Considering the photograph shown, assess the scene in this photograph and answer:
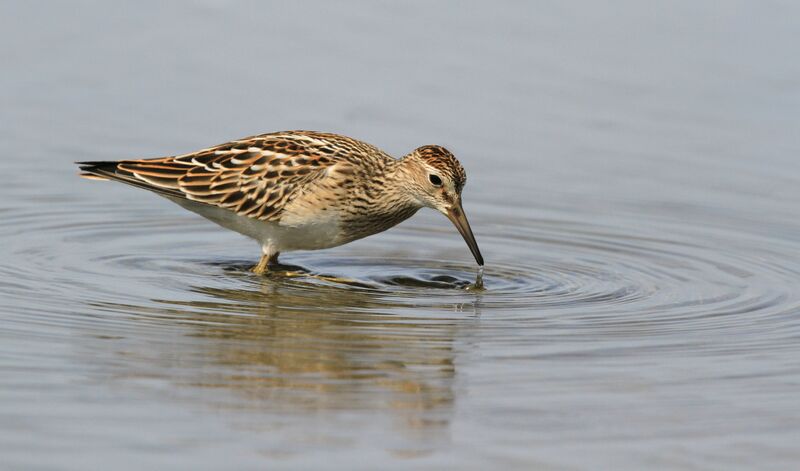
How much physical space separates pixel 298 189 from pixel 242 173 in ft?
1.76

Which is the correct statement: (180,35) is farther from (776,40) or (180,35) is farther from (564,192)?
(776,40)

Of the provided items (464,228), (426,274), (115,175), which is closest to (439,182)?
(464,228)

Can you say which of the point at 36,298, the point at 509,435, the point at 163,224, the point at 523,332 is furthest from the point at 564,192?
the point at 509,435

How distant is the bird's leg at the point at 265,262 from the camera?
12.2 m

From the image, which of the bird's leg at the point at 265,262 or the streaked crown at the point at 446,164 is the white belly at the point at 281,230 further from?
the streaked crown at the point at 446,164

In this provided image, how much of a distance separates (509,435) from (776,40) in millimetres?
11982

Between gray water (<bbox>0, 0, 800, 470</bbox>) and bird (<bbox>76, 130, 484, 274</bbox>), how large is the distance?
41cm

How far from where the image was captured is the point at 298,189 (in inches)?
488

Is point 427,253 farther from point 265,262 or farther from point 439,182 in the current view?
point 265,262

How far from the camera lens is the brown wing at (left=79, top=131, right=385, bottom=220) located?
1240cm

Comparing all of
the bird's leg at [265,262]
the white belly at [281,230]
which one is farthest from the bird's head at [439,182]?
the bird's leg at [265,262]

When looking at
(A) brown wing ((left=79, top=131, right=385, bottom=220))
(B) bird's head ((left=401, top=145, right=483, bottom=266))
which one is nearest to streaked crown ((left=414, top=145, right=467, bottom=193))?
(B) bird's head ((left=401, top=145, right=483, bottom=266))

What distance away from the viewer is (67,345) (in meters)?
8.92

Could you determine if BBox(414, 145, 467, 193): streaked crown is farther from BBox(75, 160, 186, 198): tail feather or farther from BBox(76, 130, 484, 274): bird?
BBox(75, 160, 186, 198): tail feather
